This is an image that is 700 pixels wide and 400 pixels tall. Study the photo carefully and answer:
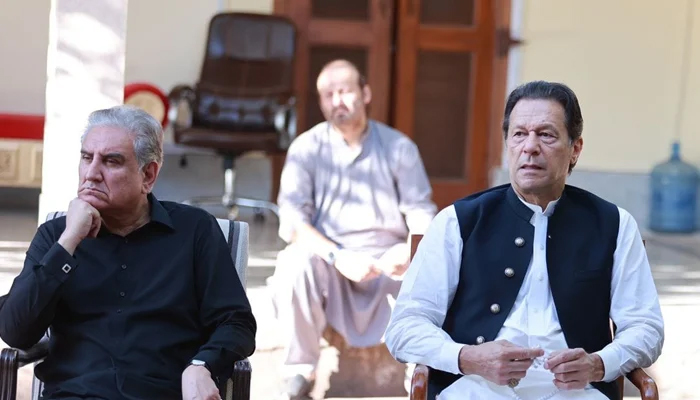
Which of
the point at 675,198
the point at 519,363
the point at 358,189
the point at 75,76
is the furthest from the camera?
the point at 675,198

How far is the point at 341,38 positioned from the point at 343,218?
328 centimetres

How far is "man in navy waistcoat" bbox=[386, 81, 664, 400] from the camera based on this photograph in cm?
277

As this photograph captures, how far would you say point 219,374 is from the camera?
2717 mm

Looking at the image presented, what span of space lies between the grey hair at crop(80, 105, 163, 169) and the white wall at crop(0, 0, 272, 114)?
4.58 metres

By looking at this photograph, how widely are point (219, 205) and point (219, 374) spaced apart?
4618 mm

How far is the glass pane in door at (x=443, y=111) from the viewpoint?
7.54 m

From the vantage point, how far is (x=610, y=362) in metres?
2.69

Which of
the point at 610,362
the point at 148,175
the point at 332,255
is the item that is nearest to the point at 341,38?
the point at 332,255

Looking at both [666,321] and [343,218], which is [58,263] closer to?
[343,218]

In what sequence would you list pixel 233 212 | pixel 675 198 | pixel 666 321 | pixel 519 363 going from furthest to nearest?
pixel 675 198 < pixel 233 212 < pixel 666 321 < pixel 519 363

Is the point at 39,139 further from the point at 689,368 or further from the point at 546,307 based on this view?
the point at 546,307

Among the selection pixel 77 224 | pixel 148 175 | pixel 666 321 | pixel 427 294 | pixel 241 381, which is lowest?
pixel 666 321

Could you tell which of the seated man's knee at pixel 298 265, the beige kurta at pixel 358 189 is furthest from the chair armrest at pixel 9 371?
the beige kurta at pixel 358 189

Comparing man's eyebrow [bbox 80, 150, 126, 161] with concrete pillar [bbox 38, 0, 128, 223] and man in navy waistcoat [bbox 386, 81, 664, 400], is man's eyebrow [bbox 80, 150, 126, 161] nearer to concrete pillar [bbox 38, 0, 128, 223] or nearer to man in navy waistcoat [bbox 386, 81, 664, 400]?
man in navy waistcoat [bbox 386, 81, 664, 400]
